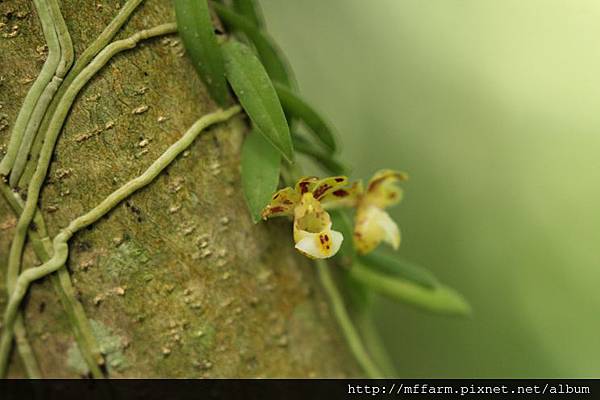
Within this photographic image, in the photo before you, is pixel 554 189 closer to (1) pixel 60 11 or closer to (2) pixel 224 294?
(2) pixel 224 294

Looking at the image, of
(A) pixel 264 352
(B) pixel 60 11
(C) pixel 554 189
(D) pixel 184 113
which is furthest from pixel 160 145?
(C) pixel 554 189

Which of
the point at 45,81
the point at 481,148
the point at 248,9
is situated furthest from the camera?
the point at 481,148

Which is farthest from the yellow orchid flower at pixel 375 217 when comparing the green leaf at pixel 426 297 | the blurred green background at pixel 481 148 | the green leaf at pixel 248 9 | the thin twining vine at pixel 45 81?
the blurred green background at pixel 481 148

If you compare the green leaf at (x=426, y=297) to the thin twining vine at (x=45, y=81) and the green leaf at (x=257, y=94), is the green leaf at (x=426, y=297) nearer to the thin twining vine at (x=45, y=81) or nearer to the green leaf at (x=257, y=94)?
the green leaf at (x=257, y=94)

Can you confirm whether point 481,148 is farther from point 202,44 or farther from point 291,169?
point 202,44
